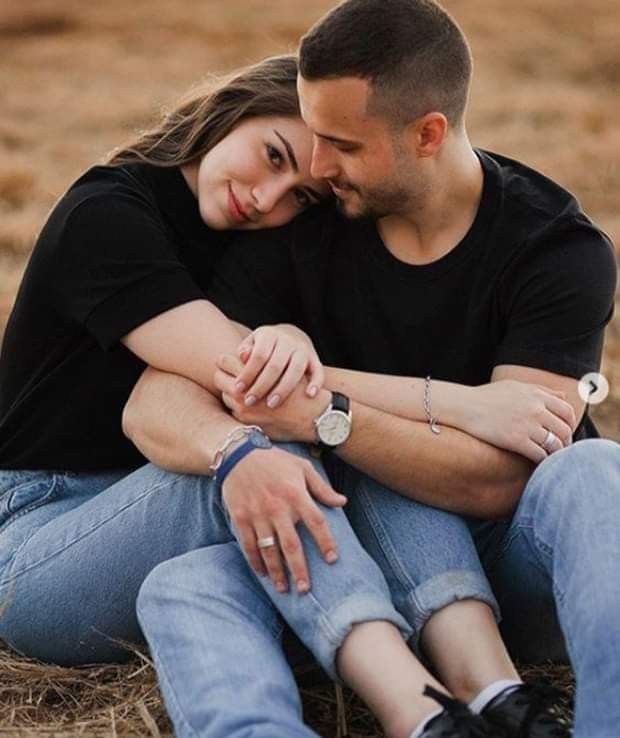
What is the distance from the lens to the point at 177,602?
10.1ft

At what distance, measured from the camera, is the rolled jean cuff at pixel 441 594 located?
10.4ft

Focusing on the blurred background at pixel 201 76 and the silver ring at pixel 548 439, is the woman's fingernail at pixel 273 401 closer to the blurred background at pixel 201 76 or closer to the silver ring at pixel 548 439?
the silver ring at pixel 548 439

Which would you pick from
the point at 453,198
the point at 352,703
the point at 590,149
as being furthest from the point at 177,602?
the point at 590,149

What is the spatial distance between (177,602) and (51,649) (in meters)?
0.64

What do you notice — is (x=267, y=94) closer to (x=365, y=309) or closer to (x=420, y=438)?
(x=365, y=309)

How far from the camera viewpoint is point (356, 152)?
362 cm

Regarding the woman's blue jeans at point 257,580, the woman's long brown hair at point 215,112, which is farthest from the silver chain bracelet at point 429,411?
the woman's long brown hair at point 215,112

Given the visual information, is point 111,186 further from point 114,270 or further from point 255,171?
point 255,171

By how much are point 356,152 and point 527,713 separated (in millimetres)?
1460

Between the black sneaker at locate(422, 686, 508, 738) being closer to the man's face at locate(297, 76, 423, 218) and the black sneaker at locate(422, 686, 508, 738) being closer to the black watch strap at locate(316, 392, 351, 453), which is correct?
the black watch strap at locate(316, 392, 351, 453)

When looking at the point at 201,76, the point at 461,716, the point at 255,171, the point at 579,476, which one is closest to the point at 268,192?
the point at 255,171

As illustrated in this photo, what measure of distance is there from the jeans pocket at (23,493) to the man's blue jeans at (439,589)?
2.20 feet

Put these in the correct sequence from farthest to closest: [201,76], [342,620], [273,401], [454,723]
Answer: [201,76], [273,401], [342,620], [454,723]

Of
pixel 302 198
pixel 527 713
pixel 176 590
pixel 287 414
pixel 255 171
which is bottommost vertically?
pixel 527 713
